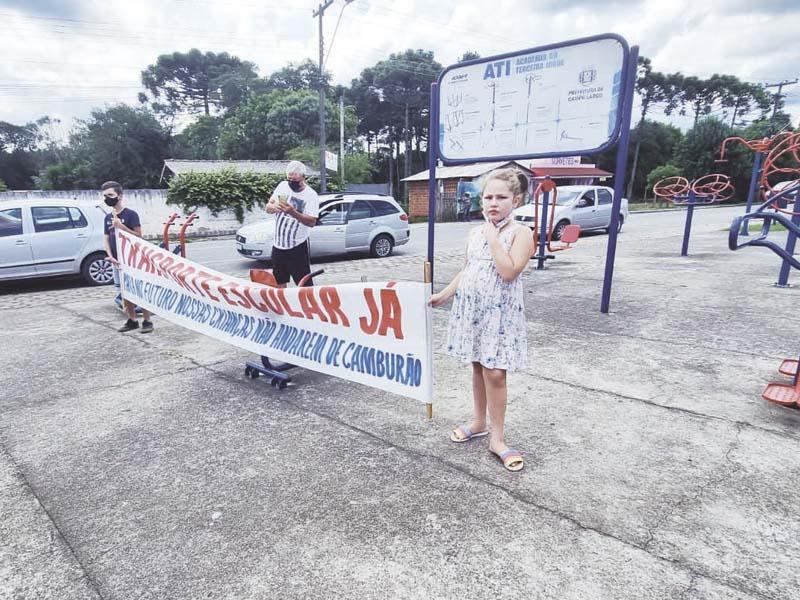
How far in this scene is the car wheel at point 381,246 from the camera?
11906 mm

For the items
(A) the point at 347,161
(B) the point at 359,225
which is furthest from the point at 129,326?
(A) the point at 347,161

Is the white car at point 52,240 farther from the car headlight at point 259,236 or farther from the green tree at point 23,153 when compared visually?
the green tree at point 23,153

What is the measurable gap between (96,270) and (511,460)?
8.45 meters

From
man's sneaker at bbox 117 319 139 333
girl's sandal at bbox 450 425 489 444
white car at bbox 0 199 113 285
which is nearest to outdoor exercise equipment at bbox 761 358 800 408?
girl's sandal at bbox 450 425 489 444

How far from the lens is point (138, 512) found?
236 cm

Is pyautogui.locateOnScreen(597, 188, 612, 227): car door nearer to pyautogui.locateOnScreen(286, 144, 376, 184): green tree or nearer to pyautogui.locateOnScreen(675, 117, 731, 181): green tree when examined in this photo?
pyautogui.locateOnScreen(286, 144, 376, 184): green tree

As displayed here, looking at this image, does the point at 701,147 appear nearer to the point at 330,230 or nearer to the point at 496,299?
the point at 330,230

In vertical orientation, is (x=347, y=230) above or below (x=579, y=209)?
below

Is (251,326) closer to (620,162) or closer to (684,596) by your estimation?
(684,596)

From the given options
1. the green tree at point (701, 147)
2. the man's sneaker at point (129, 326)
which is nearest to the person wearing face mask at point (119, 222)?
the man's sneaker at point (129, 326)

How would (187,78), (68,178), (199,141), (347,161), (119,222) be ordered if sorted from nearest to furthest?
(119,222) → (347,161) → (68,178) → (199,141) → (187,78)

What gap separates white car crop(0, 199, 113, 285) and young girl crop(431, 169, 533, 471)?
25.2ft

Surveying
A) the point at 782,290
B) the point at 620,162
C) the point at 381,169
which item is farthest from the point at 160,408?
the point at 381,169

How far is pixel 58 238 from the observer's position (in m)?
8.02
